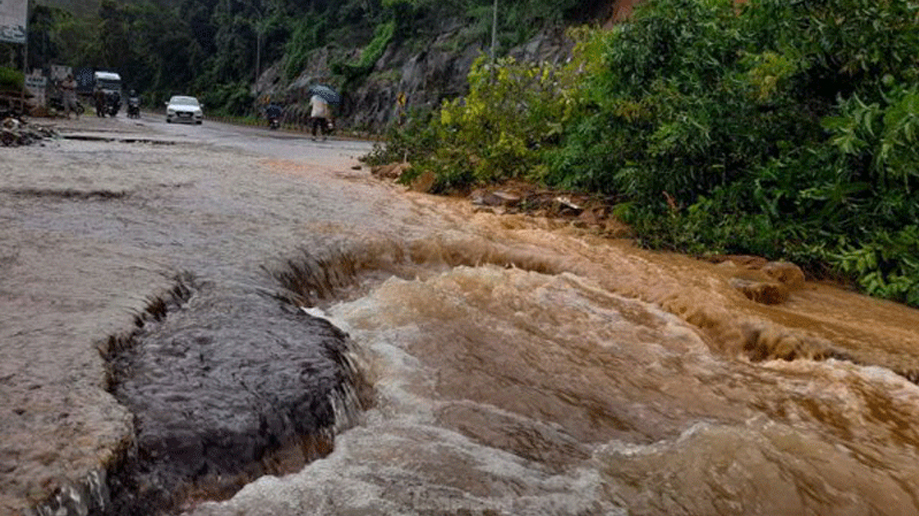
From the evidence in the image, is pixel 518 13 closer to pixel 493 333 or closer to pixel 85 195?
pixel 85 195

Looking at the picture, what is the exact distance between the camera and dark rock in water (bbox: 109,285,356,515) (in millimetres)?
2197

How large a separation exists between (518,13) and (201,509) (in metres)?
30.6

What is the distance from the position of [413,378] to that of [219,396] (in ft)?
3.24

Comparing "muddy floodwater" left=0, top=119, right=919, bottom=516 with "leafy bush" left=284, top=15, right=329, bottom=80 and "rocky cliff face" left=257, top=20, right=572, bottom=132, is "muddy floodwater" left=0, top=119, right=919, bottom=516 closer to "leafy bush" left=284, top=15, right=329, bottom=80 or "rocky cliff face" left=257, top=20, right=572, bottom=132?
"rocky cliff face" left=257, top=20, right=572, bottom=132

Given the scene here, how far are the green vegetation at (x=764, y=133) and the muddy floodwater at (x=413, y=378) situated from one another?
602 millimetres

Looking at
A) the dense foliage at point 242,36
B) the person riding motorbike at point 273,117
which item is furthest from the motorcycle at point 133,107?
the dense foliage at point 242,36

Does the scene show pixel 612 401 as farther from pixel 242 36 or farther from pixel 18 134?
pixel 242 36

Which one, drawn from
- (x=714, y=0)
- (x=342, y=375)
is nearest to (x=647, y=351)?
(x=342, y=375)

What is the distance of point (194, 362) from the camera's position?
2.83 meters

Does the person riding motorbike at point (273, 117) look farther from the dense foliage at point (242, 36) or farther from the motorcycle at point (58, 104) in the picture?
the motorcycle at point (58, 104)

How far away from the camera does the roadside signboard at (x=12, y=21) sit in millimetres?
20656

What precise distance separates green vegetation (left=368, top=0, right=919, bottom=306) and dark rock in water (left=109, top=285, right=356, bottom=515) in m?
4.51

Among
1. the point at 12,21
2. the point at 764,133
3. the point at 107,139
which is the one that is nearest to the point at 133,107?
the point at 12,21

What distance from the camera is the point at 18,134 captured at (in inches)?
471
